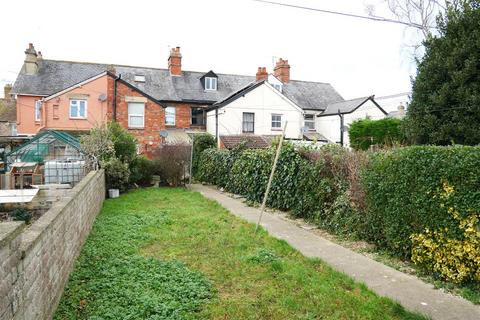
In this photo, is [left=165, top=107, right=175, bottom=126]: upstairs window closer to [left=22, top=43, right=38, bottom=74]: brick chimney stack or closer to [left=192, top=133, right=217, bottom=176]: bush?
[left=192, top=133, right=217, bottom=176]: bush

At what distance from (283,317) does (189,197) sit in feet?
33.9

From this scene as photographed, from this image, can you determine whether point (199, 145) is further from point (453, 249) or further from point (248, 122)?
point (453, 249)

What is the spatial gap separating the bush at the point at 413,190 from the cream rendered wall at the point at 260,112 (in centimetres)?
2072

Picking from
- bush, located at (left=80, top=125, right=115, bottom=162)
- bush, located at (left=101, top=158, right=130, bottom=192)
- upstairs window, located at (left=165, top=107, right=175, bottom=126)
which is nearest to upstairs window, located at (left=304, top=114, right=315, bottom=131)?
upstairs window, located at (left=165, top=107, right=175, bottom=126)

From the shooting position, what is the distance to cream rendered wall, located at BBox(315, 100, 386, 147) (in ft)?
95.5

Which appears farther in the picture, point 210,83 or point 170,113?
point 210,83

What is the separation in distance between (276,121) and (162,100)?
928 cm

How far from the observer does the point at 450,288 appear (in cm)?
505

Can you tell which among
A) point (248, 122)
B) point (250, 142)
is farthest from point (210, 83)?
point (250, 142)

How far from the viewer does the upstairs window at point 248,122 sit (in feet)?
92.6

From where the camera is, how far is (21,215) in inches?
299

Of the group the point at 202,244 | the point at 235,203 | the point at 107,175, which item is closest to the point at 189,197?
the point at 235,203

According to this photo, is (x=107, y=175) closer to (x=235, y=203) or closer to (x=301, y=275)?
(x=235, y=203)

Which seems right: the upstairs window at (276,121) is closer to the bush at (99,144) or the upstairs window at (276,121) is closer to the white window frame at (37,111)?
the bush at (99,144)
